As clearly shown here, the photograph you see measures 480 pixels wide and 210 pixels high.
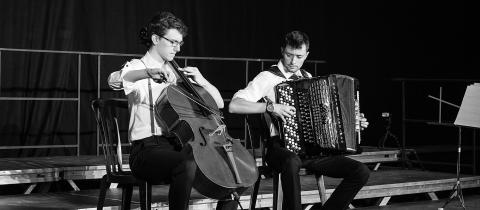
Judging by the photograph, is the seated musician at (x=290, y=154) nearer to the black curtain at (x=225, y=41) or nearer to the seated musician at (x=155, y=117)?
the seated musician at (x=155, y=117)

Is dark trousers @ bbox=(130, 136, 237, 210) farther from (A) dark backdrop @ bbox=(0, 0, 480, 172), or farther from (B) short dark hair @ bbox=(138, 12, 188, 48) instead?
(A) dark backdrop @ bbox=(0, 0, 480, 172)

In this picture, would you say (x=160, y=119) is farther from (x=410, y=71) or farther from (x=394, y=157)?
(x=410, y=71)

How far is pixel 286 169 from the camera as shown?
161 inches

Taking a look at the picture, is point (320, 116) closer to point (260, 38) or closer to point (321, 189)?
point (321, 189)

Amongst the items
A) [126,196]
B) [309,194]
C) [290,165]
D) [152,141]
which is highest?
[152,141]

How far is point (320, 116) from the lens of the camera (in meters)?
4.16

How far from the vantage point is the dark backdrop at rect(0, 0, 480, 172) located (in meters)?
5.95

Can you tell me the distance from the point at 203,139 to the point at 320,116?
2.68 feet

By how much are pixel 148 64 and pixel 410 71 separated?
16.6ft

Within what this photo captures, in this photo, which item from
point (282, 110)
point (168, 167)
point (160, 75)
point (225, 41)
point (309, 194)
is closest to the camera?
point (160, 75)

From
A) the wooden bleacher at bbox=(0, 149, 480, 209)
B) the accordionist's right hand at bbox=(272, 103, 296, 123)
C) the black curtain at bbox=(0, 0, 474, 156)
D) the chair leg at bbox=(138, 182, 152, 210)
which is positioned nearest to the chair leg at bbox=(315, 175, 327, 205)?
the wooden bleacher at bbox=(0, 149, 480, 209)

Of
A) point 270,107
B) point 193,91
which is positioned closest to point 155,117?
point 193,91

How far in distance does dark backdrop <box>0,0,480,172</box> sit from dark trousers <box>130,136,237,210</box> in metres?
2.46

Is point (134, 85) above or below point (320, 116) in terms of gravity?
above
